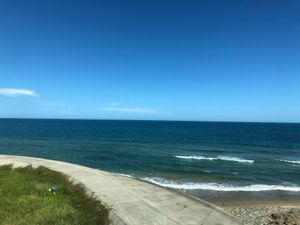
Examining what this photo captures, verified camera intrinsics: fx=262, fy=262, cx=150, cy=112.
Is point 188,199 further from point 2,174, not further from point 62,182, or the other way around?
point 2,174

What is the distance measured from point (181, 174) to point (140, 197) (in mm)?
14762

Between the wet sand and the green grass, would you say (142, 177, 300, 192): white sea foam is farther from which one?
the green grass

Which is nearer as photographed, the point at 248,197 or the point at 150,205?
the point at 150,205

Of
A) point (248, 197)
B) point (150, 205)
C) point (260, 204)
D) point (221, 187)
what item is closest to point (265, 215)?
point (260, 204)

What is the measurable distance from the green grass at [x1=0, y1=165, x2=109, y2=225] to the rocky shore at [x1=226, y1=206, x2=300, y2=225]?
19.9 feet

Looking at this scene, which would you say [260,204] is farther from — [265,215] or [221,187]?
[221,187]

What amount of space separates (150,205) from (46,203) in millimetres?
3821

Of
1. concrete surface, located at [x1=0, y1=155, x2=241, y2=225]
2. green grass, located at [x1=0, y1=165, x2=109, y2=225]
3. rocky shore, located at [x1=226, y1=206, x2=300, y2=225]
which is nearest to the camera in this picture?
green grass, located at [x1=0, y1=165, x2=109, y2=225]

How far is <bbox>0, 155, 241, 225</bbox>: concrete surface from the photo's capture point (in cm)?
883

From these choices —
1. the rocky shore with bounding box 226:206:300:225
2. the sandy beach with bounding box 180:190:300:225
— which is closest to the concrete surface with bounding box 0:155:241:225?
the rocky shore with bounding box 226:206:300:225

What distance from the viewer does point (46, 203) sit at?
9258mm

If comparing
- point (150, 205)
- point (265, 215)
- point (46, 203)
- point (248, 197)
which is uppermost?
point (46, 203)

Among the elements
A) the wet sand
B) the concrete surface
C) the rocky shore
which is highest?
the concrete surface

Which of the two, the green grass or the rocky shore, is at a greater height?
the green grass
